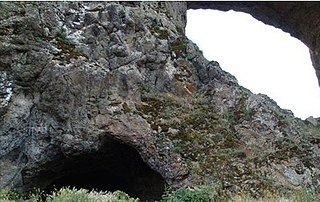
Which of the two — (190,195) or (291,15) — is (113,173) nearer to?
(190,195)

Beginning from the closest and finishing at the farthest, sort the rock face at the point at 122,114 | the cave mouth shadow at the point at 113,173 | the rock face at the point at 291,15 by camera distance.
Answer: the rock face at the point at 122,114 < the cave mouth shadow at the point at 113,173 < the rock face at the point at 291,15

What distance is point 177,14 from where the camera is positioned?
17969 millimetres

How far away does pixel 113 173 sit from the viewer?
16109mm

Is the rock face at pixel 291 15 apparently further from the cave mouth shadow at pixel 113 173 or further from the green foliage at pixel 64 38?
the cave mouth shadow at pixel 113 173

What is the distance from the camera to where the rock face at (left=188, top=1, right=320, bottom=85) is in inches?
685

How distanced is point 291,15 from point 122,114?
841 cm

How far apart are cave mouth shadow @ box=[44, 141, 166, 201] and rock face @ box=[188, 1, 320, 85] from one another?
7449 millimetres

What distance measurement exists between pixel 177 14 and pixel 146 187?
671cm

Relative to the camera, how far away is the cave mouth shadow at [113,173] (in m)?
14.2

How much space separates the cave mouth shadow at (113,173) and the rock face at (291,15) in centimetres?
745

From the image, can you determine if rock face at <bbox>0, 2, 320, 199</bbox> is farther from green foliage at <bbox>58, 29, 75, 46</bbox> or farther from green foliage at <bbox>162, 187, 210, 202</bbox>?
green foliage at <bbox>162, 187, 210, 202</bbox>

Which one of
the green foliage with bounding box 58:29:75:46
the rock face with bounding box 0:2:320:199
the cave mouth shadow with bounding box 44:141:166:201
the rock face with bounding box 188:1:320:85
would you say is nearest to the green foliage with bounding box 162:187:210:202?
the rock face with bounding box 0:2:320:199

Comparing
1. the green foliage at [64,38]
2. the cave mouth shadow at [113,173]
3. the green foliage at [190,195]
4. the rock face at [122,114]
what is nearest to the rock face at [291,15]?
the rock face at [122,114]

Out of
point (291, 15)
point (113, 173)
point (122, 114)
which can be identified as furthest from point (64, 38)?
point (291, 15)
